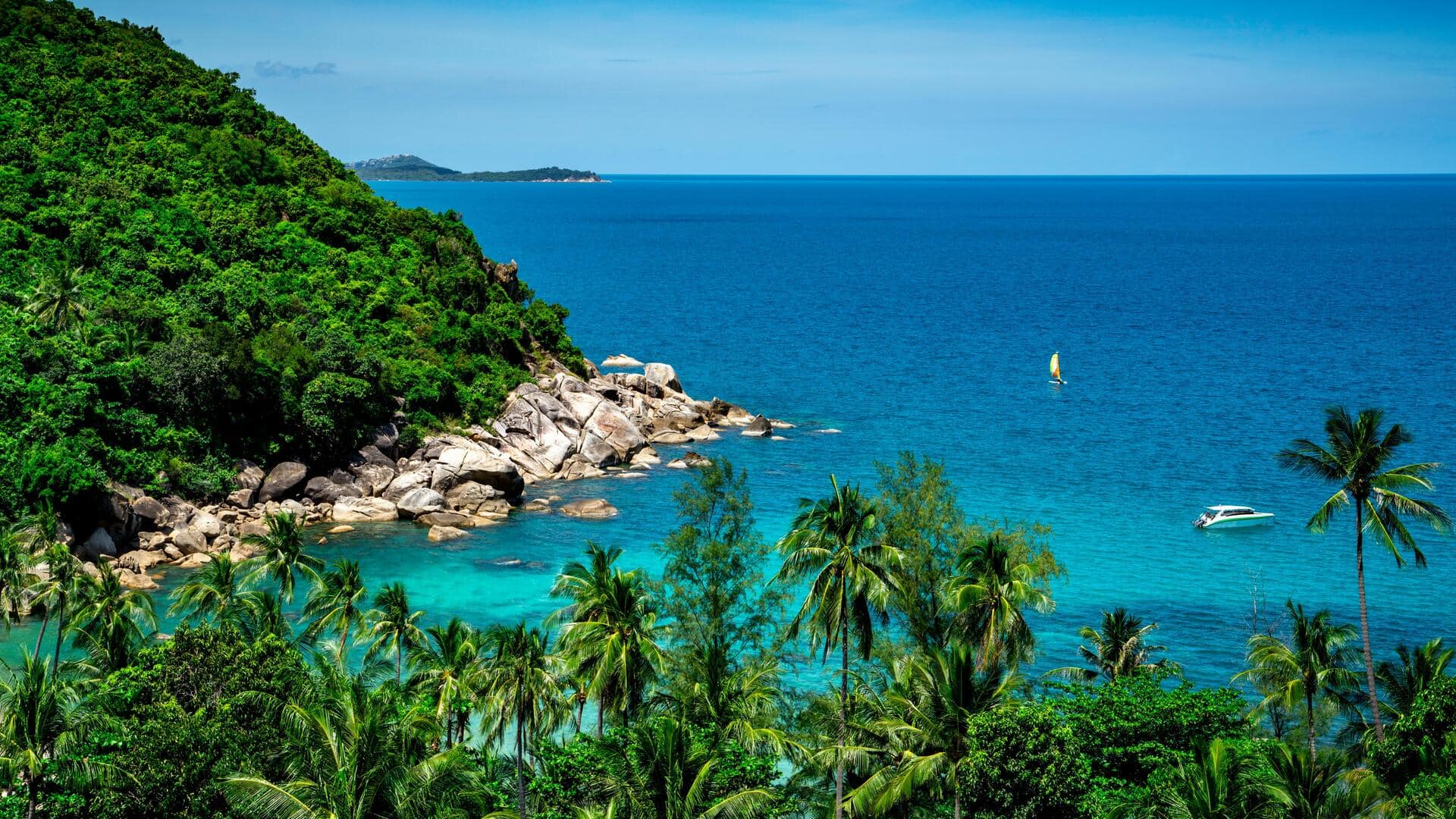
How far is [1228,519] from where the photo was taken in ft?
235

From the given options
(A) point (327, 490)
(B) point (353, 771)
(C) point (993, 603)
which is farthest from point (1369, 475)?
(A) point (327, 490)

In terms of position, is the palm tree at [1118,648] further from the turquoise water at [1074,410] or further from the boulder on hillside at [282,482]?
the boulder on hillside at [282,482]

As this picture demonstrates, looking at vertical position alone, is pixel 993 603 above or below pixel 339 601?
above

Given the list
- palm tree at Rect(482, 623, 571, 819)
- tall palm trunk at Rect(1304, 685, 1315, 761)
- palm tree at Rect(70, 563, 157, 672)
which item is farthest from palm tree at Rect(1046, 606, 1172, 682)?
palm tree at Rect(70, 563, 157, 672)

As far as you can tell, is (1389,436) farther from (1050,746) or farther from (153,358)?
(153,358)

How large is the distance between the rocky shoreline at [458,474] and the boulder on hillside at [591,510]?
92 mm

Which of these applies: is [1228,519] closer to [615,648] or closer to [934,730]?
[934,730]

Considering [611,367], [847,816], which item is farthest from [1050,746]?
[611,367]

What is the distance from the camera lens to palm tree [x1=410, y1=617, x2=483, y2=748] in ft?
120

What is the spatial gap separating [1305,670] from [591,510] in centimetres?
4332

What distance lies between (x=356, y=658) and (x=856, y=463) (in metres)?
39.9

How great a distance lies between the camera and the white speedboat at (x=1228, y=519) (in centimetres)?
7125

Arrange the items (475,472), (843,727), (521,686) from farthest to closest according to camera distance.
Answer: (475,472) < (843,727) < (521,686)

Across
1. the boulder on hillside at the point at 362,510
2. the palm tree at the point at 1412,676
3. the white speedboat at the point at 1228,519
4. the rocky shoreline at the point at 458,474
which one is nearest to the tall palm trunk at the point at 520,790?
the rocky shoreline at the point at 458,474
